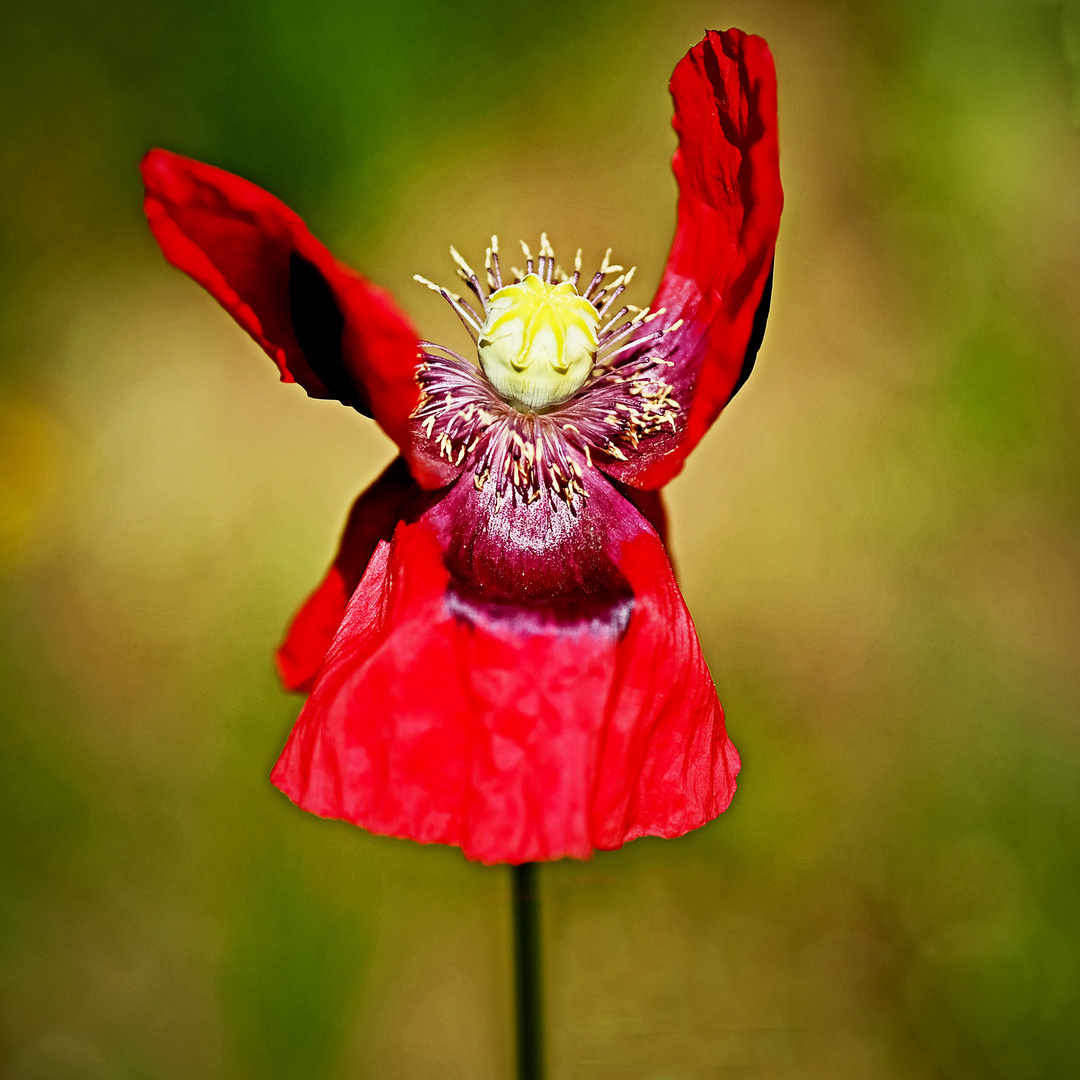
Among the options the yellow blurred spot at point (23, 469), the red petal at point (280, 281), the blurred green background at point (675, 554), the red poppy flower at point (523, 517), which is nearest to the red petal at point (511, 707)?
the red poppy flower at point (523, 517)

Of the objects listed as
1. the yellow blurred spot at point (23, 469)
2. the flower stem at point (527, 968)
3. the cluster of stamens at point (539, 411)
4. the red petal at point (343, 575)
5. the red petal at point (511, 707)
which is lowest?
the flower stem at point (527, 968)

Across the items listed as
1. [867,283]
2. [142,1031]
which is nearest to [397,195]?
[867,283]

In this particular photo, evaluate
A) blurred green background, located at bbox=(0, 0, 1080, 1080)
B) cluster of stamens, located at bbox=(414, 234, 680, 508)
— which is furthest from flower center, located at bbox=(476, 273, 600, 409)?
blurred green background, located at bbox=(0, 0, 1080, 1080)

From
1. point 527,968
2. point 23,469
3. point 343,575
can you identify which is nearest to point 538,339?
point 343,575

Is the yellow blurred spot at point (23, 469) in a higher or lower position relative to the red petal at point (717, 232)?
higher

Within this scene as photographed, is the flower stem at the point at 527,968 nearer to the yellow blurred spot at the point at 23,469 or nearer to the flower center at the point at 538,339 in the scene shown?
the flower center at the point at 538,339

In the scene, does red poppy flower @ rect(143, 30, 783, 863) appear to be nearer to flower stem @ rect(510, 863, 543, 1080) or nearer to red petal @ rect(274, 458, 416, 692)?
red petal @ rect(274, 458, 416, 692)

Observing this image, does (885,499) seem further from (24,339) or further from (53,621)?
(24,339)
